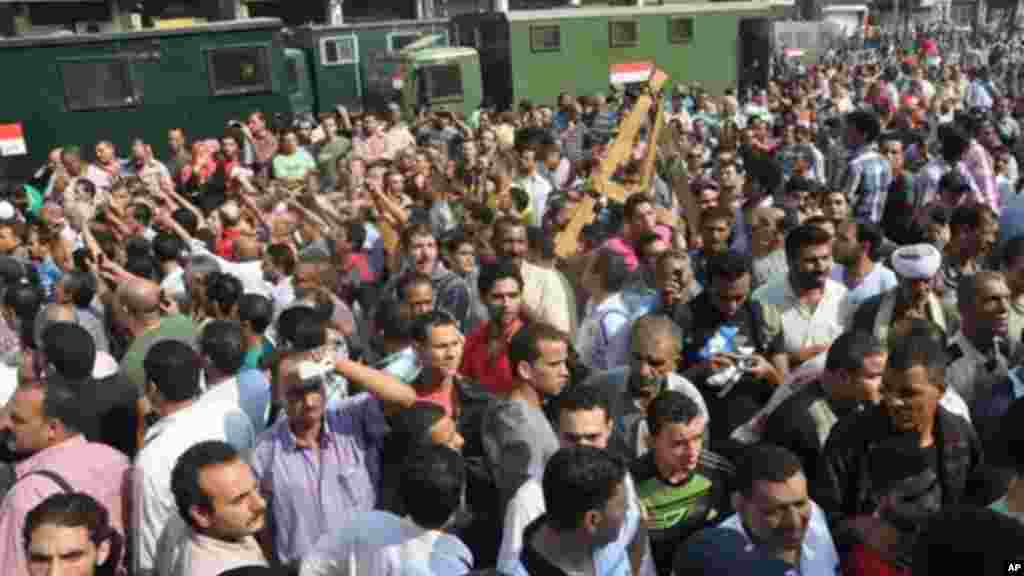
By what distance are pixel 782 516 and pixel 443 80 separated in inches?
651

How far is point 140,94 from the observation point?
48.5 ft

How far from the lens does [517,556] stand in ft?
9.86

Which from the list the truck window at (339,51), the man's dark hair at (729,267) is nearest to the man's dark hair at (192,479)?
the man's dark hair at (729,267)

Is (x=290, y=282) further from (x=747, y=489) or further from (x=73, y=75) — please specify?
(x=73, y=75)

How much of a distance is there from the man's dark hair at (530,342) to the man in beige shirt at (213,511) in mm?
1254

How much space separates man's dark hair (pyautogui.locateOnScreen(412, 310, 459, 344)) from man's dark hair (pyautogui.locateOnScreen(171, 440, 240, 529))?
112cm

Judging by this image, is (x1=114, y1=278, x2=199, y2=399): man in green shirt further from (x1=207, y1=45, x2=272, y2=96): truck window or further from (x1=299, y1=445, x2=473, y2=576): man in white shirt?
(x1=207, y1=45, x2=272, y2=96): truck window

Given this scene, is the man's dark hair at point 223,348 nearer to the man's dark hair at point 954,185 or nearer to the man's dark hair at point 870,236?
the man's dark hair at point 870,236

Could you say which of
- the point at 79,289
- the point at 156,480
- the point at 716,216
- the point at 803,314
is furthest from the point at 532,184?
the point at 156,480

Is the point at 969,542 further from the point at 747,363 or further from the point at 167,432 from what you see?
the point at 167,432

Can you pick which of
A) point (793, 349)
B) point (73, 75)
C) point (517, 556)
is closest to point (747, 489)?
point (517, 556)

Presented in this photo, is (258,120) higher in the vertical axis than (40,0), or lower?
lower

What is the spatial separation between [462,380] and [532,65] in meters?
16.9

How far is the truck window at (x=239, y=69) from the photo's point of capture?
15.3 meters
